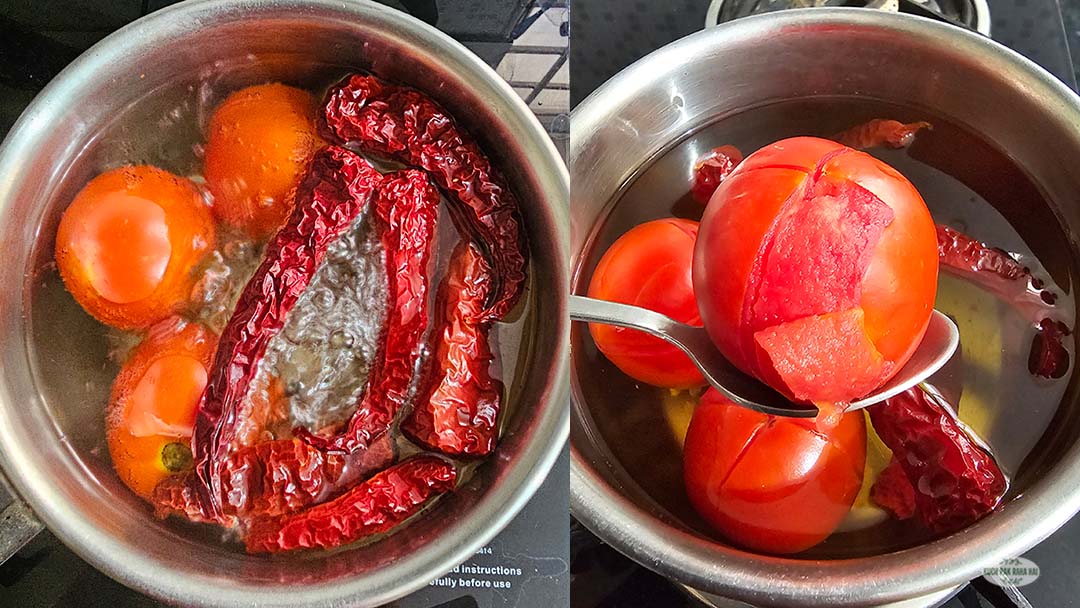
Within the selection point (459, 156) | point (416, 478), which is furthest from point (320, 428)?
point (459, 156)

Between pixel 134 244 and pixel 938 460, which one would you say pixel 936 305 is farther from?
pixel 134 244

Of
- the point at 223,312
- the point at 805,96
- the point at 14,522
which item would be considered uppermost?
the point at 805,96

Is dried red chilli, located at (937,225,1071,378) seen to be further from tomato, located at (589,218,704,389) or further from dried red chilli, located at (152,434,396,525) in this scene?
dried red chilli, located at (152,434,396,525)

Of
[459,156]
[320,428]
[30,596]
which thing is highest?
[459,156]

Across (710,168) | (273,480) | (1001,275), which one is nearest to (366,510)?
(273,480)

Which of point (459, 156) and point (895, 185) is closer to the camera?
point (895, 185)

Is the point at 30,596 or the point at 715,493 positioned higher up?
the point at 715,493

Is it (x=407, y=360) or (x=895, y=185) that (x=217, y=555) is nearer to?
(x=407, y=360)

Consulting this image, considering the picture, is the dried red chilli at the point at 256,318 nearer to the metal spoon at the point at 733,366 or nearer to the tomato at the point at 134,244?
the tomato at the point at 134,244
